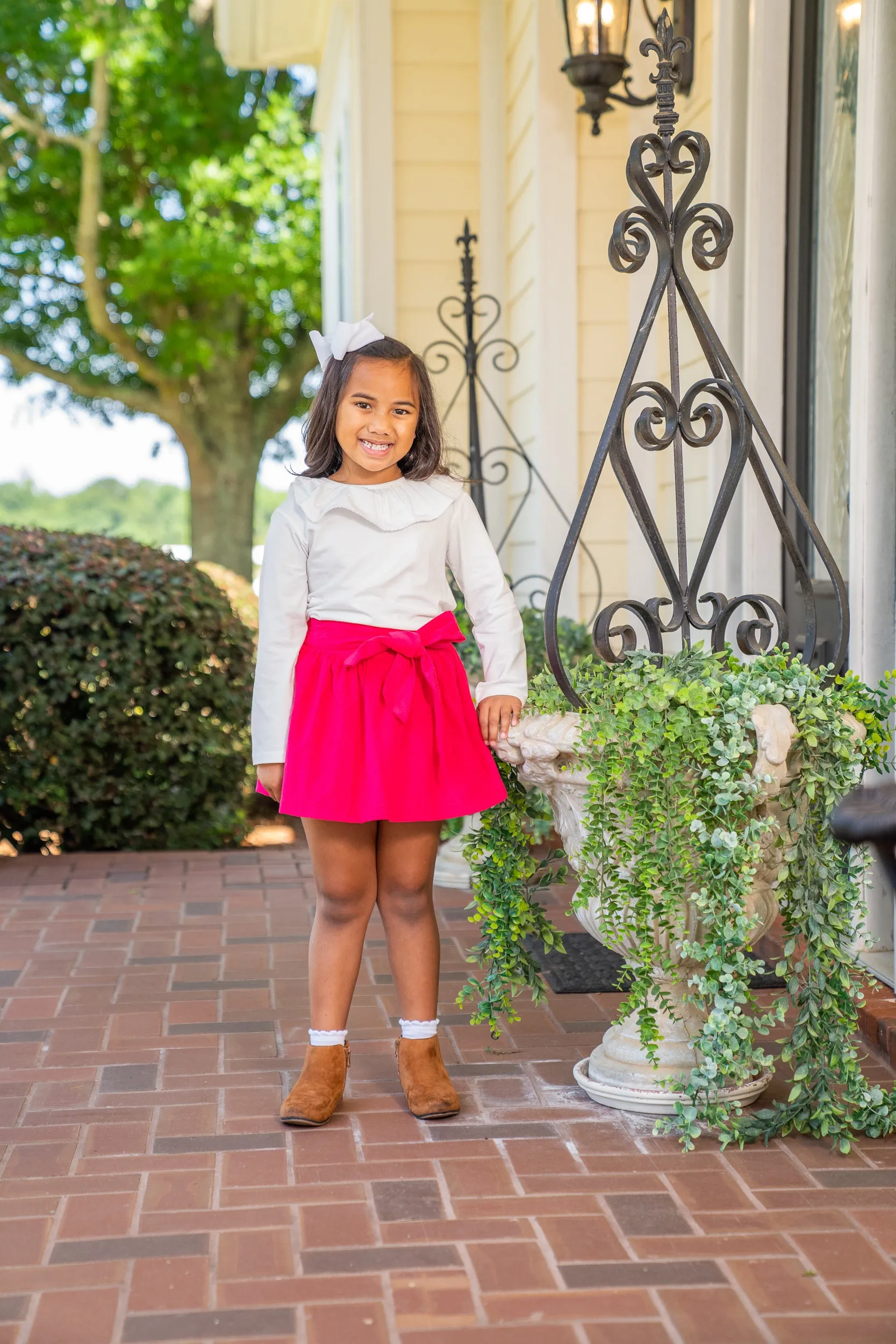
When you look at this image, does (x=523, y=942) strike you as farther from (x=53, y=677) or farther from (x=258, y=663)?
(x=53, y=677)

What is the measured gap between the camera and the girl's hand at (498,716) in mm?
2623

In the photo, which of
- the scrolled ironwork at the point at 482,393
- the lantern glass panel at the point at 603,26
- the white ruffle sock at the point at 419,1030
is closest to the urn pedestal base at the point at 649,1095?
the white ruffle sock at the point at 419,1030

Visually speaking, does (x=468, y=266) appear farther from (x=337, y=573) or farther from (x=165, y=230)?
(x=165, y=230)

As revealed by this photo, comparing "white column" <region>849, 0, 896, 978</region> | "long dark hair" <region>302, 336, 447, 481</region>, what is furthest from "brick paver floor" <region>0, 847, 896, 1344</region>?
"long dark hair" <region>302, 336, 447, 481</region>

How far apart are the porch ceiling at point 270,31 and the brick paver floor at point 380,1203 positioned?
662 centimetres

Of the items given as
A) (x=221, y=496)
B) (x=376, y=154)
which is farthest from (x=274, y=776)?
(x=221, y=496)

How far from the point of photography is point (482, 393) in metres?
6.07

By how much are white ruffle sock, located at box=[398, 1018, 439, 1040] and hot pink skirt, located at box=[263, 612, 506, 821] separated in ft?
1.37

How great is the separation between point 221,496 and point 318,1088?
40.7ft

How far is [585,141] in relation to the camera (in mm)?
5055

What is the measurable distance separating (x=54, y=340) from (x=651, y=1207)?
14.6 m

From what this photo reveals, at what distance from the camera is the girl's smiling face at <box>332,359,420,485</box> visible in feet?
8.45

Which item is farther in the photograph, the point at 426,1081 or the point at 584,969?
the point at 584,969

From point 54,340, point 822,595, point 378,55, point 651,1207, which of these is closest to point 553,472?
point 822,595
